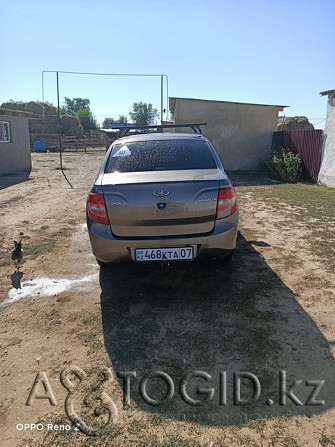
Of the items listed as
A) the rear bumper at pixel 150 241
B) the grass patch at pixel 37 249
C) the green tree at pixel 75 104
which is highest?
the green tree at pixel 75 104

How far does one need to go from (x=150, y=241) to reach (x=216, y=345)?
110 cm

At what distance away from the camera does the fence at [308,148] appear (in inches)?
472

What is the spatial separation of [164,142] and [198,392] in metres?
2.84

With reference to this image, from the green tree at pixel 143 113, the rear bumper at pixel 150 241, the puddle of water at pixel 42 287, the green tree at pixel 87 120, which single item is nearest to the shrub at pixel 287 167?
the rear bumper at pixel 150 241

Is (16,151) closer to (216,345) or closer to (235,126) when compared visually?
(235,126)

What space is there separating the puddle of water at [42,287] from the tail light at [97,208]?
1023 millimetres

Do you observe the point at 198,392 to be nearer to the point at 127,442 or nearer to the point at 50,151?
the point at 127,442

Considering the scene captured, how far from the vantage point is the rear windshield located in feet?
11.8

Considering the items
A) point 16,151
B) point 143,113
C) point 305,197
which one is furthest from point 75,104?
point 305,197

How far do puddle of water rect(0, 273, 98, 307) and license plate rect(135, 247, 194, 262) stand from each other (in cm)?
110

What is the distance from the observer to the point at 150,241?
Answer: 3137 millimetres

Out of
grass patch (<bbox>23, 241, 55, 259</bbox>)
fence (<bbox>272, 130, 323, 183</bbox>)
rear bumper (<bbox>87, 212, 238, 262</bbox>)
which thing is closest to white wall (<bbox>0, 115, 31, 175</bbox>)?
grass patch (<bbox>23, 241, 55, 259</bbox>)

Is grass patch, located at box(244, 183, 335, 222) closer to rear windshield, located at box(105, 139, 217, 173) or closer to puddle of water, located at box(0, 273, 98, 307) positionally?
rear windshield, located at box(105, 139, 217, 173)

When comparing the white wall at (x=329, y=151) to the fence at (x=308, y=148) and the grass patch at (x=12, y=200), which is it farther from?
the grass patch at (x=12, y=200)
